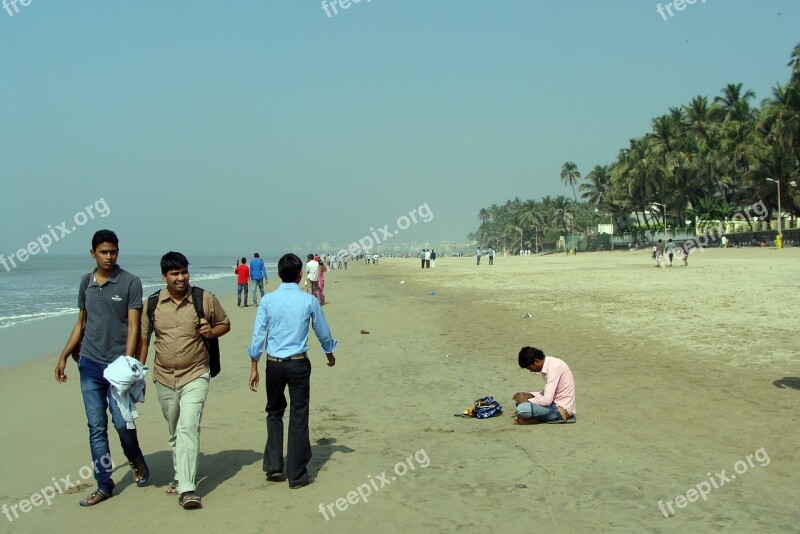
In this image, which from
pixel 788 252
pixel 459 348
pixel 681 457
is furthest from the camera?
pixel 788 252

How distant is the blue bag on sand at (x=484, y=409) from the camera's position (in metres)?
7.02

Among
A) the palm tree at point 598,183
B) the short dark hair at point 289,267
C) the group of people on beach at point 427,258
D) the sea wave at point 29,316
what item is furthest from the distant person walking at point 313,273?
the palm tree at point 598,183

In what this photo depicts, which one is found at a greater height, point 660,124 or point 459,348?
point 660,124

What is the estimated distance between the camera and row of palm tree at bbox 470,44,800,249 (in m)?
52.5

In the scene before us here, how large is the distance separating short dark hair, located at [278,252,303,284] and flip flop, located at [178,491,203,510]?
1706mm

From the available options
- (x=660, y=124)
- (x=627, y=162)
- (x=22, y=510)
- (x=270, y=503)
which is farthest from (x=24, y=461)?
(x=627, y=162)

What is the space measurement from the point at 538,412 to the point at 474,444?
0.95 metres

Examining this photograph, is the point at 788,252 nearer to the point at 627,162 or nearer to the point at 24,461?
the point at 627,162

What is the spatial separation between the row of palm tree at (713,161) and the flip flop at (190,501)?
54213 millimetres

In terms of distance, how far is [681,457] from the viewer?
5.57 m

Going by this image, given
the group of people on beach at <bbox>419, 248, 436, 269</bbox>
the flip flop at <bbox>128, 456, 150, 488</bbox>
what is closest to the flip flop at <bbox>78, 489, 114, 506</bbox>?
the flip flop at <bbox>128, 456, 150, 488</bbox>

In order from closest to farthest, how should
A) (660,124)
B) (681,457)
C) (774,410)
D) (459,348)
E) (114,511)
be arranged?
(114,511) < (681,457) < (774,410) < (459,348) < (660,124)

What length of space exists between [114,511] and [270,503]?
108 centimetres

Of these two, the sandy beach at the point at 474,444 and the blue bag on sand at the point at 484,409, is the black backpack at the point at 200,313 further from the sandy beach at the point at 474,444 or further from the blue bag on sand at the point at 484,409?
the blue bag on sand at the point at 484,409
